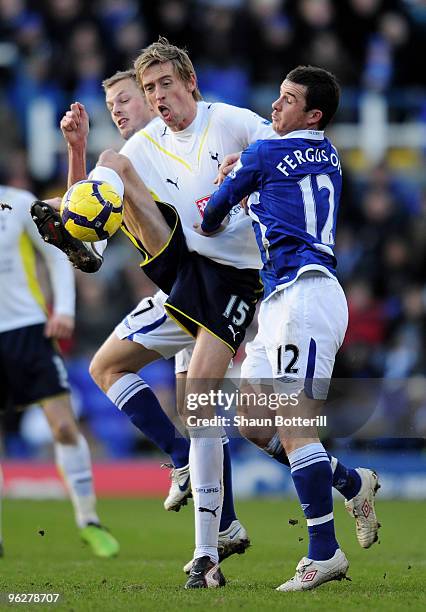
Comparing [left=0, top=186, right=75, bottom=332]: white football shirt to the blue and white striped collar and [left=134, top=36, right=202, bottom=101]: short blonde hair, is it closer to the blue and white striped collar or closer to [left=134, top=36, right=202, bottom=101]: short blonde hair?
[left=134, top=36, right=202, bottom=101]: short blonde hair

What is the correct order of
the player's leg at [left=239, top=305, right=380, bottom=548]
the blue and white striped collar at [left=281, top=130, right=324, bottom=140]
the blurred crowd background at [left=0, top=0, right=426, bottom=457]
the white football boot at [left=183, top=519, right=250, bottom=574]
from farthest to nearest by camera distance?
the blurred crowd background at [left=0, top=0, right=426, bottom=457]
the white football boot at [left=183, top=519, right=250, bottom=574]
the player's leg at [left=239, top=305, right=380, bottom=548]
the blue and white striped collar at [left=281, top=130, right=324, bottom=140]

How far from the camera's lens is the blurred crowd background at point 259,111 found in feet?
46.3

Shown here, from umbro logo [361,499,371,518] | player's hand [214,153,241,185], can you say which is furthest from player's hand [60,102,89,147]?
umbro logo [361,499,371,518]

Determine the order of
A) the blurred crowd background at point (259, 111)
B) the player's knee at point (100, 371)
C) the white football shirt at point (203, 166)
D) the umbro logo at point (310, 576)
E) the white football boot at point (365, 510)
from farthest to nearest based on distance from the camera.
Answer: the blurred crowd background at point (259, 111), the player's knee at point (100, 371), the white football shirt at point (203, 166), the white football boot at point (365, 510), the umbro logo at point (310, 576)

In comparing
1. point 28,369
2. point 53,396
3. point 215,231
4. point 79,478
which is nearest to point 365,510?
point 215,231

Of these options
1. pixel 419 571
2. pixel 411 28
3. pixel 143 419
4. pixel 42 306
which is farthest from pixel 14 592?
pixel 411 28

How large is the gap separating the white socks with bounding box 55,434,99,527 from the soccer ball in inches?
127

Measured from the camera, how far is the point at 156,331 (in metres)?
6.98

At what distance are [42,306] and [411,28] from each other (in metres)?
9.68

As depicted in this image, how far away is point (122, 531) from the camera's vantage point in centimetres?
1005

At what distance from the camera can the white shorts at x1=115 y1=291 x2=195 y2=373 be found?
6957 mm

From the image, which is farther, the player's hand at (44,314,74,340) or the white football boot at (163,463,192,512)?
the player's hand at (44,314,74,340)

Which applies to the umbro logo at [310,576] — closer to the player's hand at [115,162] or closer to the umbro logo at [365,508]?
the umbro logo at [365,508]

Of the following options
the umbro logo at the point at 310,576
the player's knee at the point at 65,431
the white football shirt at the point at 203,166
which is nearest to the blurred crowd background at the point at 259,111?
the player's knee at the point at 65,431
